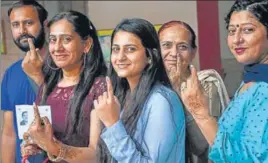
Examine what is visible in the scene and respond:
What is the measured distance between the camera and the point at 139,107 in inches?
82.1

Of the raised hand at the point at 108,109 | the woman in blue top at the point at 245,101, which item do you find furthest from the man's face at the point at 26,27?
the woman in blue top at the point at 245,101

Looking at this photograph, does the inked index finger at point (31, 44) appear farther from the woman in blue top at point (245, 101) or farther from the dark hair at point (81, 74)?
the woman in blue top at point (245, 101)

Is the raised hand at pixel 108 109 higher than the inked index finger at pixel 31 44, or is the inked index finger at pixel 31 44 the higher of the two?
the inked index finger at pixel 31 44

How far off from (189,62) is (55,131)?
83cm

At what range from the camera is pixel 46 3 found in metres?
4.82

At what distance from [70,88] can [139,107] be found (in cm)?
47

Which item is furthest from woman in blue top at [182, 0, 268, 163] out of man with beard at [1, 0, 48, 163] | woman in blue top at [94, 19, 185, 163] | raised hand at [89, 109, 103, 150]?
man with beard at [1, 0, 48, 163]

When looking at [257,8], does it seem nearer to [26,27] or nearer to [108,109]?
[108,109]

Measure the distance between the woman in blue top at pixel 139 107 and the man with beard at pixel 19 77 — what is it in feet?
1.91

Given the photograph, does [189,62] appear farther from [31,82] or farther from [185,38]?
[31,82]

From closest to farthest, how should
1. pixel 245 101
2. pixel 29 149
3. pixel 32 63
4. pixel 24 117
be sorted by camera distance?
pixel 245 101, pixel 29 149, pixel 24 117, pixel 32 63

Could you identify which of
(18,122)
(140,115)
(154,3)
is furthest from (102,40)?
(140,115)

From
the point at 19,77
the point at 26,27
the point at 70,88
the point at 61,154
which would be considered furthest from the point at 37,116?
the point at 26,27

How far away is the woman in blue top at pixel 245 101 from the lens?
5.61 feet
